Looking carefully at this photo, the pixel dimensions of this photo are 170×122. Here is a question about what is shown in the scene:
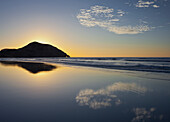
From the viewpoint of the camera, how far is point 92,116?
311cm

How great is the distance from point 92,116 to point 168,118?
1.90 meters

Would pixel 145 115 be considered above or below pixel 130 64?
below

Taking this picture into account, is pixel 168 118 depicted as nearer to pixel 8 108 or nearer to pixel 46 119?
pixel 46 119

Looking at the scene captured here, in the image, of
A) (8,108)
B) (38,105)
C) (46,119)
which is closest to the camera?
(46,119)

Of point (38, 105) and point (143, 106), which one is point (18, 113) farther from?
point (143, 106)

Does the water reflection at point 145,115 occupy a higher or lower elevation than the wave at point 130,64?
lower

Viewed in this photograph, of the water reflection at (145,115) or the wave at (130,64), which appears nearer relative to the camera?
the water reflection at (145,115)

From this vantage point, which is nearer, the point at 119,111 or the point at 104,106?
the point at 119,111

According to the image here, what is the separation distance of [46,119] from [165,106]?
11.7 feet

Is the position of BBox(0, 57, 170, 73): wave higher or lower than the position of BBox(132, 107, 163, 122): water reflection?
higher

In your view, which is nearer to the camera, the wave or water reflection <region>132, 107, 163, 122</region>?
water reflection <region>132, 107, 163, 122</region>

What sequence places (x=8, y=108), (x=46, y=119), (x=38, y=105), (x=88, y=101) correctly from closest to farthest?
1. (x=46, y=119)
2. (x=8, y=108)
3. (x=38, y=105)
4. (x=88, y=101)

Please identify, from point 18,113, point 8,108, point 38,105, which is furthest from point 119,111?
point 8,108

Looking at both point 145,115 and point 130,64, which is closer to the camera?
point 145,115
